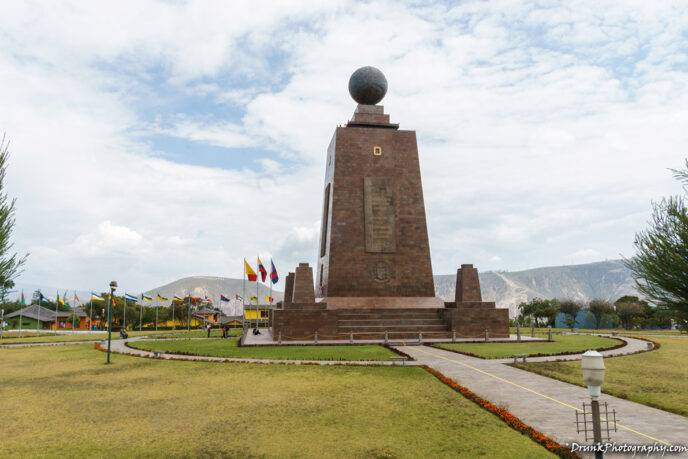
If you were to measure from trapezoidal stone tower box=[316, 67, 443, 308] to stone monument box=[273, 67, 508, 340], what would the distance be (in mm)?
67

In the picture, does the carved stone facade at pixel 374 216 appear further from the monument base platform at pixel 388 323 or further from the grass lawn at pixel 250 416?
the grass lawn at pixel 250 416

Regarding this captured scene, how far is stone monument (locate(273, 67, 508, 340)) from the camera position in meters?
28.8

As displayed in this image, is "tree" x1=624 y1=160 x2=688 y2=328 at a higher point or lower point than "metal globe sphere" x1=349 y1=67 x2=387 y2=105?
lower

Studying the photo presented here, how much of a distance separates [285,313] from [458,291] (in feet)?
36.4

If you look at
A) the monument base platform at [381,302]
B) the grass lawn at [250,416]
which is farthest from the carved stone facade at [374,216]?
the grass lawn at [250,416]

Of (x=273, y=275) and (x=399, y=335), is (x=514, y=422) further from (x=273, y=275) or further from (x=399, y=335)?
(x=273, y=275)

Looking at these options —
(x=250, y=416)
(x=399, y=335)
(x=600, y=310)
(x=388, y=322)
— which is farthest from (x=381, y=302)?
(x=600, y=310)

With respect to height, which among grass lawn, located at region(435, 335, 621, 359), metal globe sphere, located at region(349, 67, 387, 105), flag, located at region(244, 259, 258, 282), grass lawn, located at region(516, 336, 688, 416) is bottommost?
grass lawn, located at region(435, 335, 621, 359)

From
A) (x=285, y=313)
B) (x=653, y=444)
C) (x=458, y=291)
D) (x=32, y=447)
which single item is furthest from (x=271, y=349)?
(x=653, y=444)

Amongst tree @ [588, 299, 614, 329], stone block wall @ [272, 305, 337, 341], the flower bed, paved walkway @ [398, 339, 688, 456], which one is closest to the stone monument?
stone block wall @ [272, 305, 337, 341]

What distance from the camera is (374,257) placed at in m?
32.8

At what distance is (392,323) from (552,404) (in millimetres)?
18839

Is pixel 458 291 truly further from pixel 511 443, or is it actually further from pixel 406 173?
pixel 511 443

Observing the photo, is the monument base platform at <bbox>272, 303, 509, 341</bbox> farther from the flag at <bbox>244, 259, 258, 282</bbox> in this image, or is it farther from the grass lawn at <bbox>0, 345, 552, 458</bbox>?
the grass lawn at <bbox>0, 345, 552, 458</bbox>
